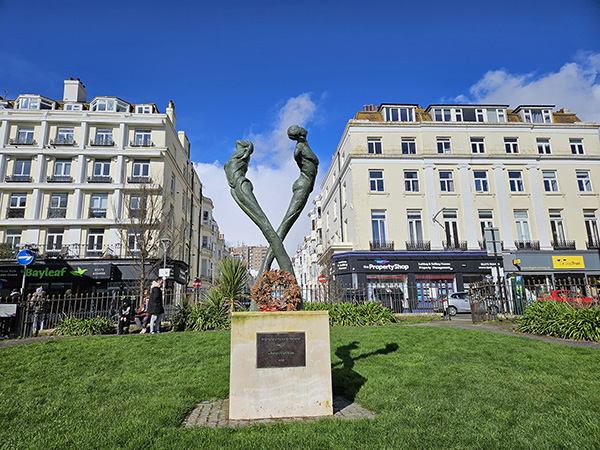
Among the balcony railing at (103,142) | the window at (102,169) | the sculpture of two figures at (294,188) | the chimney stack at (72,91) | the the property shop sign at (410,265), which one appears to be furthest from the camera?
the chimney stack at (72,91)

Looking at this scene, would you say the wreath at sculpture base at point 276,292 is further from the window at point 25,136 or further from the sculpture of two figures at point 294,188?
the window at point 25,136

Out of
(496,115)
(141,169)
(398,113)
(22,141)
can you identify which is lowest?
(141,169)

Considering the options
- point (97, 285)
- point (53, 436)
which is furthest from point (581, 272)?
point (97, 285)

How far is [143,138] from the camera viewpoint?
33.8 metres

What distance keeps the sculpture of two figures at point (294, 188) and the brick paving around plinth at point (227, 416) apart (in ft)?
7.43

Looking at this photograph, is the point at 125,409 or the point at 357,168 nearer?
the point at 125,409

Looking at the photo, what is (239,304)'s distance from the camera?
14.2 meters

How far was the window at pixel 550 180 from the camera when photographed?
102 feet

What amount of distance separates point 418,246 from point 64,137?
32.7 meters

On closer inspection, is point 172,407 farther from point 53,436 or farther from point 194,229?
point 194,229

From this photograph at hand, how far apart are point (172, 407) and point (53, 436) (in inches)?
52.6

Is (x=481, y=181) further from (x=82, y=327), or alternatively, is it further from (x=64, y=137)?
(x=64, y=137)

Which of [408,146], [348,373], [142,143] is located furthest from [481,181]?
[142,143]

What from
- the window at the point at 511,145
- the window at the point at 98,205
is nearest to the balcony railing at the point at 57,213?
the window at the point at 98,205
